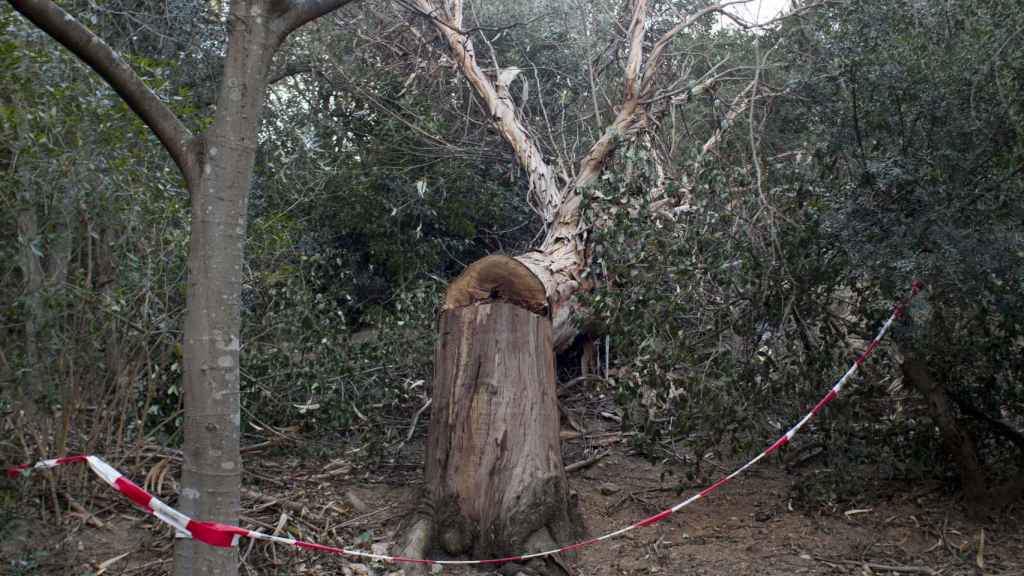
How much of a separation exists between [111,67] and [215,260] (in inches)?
34.2

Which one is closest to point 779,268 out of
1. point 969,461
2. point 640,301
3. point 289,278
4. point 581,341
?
point 640,301

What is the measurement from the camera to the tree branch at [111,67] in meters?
3.34

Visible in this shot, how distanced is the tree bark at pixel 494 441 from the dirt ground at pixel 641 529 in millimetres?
246

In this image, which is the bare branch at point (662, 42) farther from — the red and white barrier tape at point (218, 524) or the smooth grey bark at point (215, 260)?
the smooth grey bark at point (215, 260)

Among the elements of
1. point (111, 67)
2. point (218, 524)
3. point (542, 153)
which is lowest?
point (218, 524)

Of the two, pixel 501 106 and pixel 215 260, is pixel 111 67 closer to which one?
pixel 215 260

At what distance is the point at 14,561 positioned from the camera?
4.19m

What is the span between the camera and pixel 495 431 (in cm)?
509

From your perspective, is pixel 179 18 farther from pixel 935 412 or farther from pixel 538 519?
pixel 935 412

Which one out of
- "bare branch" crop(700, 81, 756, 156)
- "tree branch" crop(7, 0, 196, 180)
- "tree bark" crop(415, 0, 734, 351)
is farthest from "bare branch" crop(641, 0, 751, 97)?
"tree branch" crop(7, 0, 196, 180)

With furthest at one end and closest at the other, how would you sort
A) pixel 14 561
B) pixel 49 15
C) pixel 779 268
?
pixel 779 268 < pixel 14 561 < pixel 49 15

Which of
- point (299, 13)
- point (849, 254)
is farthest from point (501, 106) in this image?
point (299, 13)

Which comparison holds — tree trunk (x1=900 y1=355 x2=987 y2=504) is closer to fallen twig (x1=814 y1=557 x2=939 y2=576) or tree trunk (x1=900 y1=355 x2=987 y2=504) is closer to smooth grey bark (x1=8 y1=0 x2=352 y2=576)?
fallen twig (x1=814 y1=557 x2=939 y2=576)

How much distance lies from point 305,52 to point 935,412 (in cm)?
737
